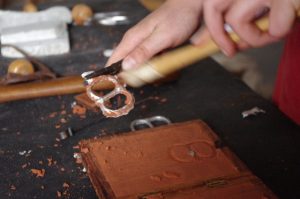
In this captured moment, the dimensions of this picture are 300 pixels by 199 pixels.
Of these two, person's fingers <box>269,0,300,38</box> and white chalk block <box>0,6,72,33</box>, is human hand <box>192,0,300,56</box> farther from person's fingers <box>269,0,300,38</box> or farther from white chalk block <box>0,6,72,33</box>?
white chalk block <box>0,6,72,33</box>

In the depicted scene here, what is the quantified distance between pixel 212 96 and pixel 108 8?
26.8 inches

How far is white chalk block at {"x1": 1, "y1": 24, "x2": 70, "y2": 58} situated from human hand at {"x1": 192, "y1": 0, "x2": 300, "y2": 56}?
1.76 feet

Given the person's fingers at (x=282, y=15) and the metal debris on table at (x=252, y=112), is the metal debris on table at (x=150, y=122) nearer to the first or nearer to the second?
the metal debris on table at (x=252, y=112)

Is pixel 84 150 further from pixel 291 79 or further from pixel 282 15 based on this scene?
pixel 291 79

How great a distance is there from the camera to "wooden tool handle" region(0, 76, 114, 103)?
3.07ft

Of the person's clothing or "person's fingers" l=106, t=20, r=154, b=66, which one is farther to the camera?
the person's clothing

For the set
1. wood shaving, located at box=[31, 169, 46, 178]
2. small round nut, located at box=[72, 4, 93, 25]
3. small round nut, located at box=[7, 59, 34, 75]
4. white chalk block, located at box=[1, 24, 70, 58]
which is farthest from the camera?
small round nut, located at box=[72, 4, 93, 25]

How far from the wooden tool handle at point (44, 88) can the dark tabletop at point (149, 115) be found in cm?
2

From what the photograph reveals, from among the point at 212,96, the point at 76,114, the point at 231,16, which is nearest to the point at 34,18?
the point at 76,114

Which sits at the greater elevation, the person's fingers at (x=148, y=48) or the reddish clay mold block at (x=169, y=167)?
the person's fingers at (x=148, y=48)

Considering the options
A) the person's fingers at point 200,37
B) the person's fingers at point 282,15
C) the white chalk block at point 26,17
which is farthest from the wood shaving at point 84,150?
the white chalk block at point 26,17

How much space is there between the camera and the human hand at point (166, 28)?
0.77 metres

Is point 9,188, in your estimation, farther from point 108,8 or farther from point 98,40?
point 108,8

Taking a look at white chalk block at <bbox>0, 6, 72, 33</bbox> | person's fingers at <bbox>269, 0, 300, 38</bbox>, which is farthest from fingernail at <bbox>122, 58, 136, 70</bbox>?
white chalk block at <bbox>0, 6, 72, 33</bbox>
